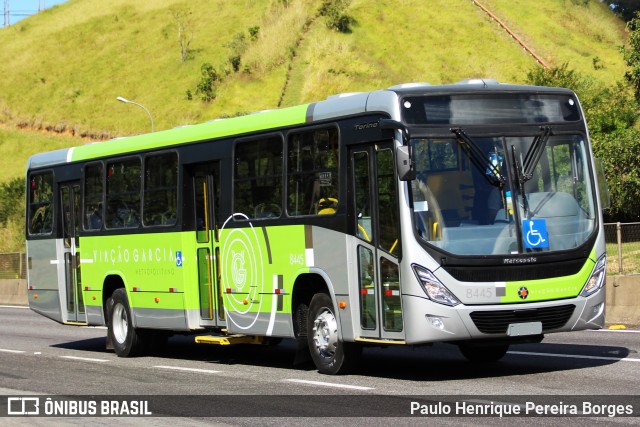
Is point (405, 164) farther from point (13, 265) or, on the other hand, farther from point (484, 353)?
point (13, 265)

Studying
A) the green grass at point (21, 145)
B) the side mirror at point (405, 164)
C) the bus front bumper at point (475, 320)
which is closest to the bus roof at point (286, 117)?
the side mirror at point (405, 164)

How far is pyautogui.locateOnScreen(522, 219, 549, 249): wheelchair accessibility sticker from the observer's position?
12.9m

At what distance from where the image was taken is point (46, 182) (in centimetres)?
2162

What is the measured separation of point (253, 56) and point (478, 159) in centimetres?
8068

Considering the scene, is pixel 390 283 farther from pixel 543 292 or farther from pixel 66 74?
pixel 66 74

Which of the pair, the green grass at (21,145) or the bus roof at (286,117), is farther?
the green grass at (21,145)

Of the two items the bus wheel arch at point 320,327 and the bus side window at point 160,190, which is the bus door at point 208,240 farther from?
the bus wheel arch at point 320,327

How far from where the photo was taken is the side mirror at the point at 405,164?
12.5m

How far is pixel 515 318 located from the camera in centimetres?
1272

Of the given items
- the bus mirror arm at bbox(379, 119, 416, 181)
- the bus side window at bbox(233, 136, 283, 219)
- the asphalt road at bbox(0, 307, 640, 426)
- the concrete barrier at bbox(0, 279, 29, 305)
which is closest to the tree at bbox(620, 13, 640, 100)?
the concrete barrier at bbox(0, 279, 29, 305)

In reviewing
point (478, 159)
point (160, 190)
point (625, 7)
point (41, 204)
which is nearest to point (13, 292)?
point (41, 204)

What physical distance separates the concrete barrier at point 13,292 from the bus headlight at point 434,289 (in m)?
27.9

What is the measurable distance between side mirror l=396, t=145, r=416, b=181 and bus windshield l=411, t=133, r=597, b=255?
309 millimetres

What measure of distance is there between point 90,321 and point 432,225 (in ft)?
29.3
